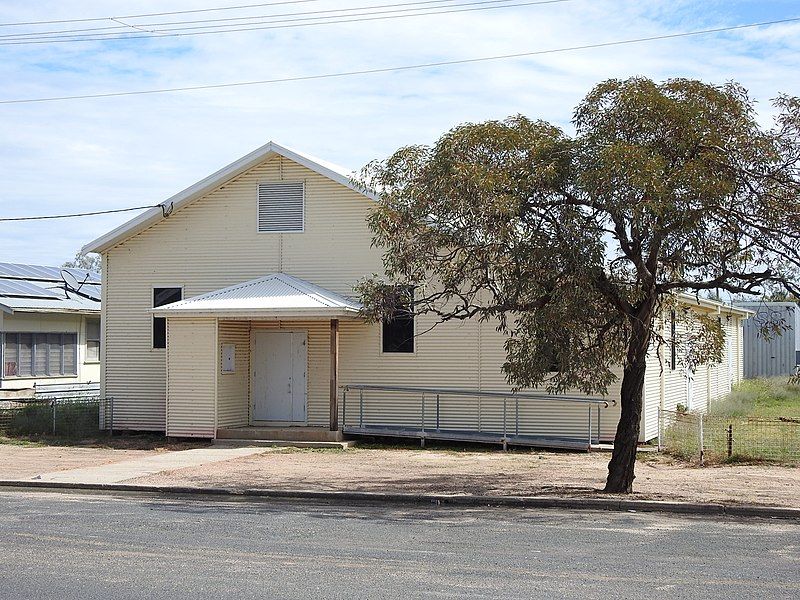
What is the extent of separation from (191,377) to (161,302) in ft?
8.73

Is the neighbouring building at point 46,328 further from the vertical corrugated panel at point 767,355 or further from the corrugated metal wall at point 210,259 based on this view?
the vertical corrugated panel at point 767,355

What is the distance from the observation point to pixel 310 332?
2445 cm

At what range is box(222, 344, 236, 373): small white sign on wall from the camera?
78.2 feet

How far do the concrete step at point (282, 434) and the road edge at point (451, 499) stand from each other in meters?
6.68

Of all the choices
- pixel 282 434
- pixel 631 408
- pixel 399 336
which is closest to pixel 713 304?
pixel 399 336

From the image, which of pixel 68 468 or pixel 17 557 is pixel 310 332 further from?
pixel 17 557

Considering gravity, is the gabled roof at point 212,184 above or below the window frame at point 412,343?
above

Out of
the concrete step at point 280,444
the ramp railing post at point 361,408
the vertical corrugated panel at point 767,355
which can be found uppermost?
the vertical corrugated panel at point 767,355

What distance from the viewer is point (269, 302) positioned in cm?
2272

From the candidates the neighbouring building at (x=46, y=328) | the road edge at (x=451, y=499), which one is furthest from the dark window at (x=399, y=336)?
the neighbouring building at (x=46, y=328)

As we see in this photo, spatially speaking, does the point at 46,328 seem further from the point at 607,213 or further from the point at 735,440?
the point at 607,213

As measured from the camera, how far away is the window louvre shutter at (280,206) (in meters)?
24.5

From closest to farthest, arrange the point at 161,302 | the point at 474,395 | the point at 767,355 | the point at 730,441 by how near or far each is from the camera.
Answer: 1. the point at 730,441
2. the point at 474,395
3. the point at 161,302
4. the point at 767,355

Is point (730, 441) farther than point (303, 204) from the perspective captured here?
No
